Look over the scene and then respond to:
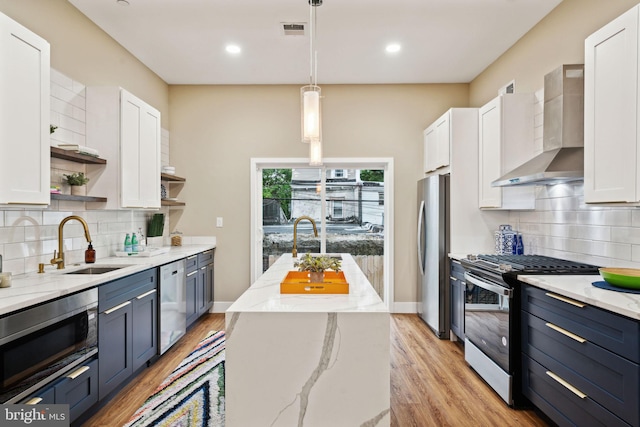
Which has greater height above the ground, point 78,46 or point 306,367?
point 78,46

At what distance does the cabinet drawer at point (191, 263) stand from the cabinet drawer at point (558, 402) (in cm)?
312

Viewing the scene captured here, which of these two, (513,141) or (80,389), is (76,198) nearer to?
(80,389)

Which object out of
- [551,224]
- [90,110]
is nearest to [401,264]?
[551,224]

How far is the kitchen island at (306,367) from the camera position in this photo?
1.72 m

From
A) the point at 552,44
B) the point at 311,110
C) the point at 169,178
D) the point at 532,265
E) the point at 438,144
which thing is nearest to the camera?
the point at 311,110

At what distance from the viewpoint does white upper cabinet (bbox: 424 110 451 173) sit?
12.7 feet

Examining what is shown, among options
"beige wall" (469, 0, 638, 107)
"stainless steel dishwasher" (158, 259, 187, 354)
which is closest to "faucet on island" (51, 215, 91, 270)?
"stainless steel dishwasher" (158, 259, 187, 354)

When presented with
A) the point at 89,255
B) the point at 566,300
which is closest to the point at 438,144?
the point at 566,300

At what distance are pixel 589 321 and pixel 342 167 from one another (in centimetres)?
338

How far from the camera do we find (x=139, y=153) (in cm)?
341

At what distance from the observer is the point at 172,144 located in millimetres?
4816

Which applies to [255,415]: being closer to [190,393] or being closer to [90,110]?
[190,393]

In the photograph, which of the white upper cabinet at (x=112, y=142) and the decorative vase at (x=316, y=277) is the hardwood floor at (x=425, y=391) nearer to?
the decorative vase at (x=316, y=277)

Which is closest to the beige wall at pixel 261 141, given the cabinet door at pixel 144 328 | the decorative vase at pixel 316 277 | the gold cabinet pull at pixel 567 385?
the cabinet door at pixel 144 328
